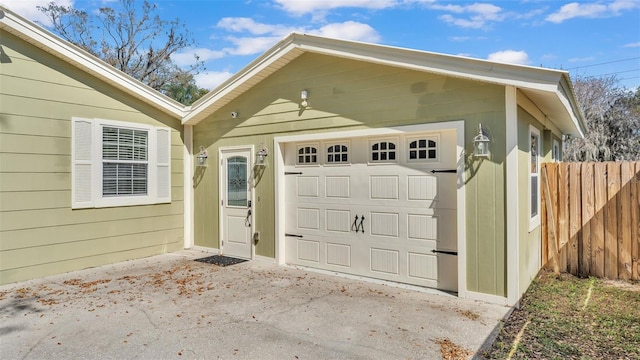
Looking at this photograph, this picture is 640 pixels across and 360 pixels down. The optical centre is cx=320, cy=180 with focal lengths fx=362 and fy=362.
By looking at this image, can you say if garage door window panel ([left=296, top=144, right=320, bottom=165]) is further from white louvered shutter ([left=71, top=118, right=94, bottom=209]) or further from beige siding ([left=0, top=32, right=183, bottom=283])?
white louvered shutter ([left=71, top=118, right=94, bottom=209])

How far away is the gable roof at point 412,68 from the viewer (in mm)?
3992

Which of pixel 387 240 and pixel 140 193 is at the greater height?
pixel 140 193

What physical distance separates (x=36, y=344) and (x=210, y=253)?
3.93 metres

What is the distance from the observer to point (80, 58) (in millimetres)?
5809

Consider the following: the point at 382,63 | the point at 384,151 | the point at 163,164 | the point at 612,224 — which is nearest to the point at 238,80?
the point at 163,164

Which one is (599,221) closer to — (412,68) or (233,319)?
(412,68)

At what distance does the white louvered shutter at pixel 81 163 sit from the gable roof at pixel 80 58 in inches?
33.9

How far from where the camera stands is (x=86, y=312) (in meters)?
4.06

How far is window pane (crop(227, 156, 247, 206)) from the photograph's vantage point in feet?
22.2

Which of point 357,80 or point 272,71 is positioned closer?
point 357,80

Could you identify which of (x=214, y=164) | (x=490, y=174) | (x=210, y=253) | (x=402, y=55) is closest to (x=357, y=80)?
(x=402, y=55)

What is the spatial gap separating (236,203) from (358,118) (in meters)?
2.99

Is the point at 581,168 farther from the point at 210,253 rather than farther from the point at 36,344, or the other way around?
the point at 36,344

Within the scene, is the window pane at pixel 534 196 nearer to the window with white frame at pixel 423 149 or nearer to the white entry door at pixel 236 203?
the window with white frame at pixel 423 149
